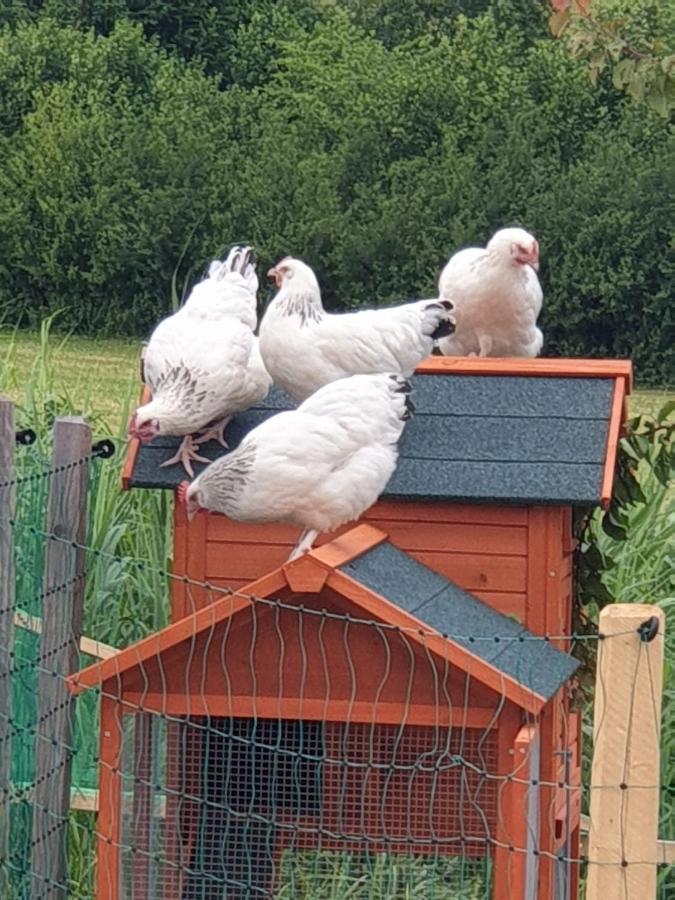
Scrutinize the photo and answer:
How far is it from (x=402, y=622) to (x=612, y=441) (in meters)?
0.65

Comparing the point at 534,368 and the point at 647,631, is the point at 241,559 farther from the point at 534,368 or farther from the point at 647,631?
the point at 647,631

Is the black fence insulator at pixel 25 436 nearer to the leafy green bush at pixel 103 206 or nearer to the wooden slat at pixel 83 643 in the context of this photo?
the wooden slat at pixel 83 643

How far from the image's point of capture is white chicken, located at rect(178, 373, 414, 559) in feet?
10.1

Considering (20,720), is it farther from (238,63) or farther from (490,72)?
(238,63)

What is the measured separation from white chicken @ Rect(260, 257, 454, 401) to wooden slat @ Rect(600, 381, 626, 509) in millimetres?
439

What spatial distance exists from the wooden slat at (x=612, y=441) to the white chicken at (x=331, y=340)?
44cm

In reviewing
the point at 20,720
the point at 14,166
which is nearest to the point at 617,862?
the point at 20,720

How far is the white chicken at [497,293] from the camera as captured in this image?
441 centimetres

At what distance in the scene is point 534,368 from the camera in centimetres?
350

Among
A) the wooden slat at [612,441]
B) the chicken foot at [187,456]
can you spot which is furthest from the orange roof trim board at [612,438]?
the chicken foot at [187,456]

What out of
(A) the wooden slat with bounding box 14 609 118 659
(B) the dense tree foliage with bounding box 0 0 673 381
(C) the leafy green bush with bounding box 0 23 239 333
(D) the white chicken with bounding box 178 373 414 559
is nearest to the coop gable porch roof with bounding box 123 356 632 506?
(D) the white chicken with bounding box 178 373 414 559

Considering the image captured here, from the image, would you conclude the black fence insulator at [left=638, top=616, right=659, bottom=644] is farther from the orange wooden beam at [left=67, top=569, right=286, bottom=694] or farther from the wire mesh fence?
the orange wooden beam at [left=67, top=569, right=286, bottom=694]

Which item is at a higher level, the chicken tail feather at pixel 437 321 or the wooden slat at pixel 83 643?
the chicken tail feather at pixel 437 321

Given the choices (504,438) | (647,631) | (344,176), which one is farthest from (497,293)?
(344,176)
